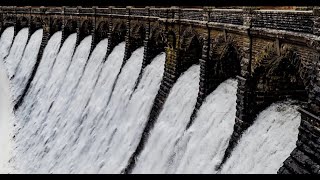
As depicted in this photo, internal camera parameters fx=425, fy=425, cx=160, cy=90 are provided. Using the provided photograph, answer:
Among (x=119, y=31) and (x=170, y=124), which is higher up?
(x=119, y=31)

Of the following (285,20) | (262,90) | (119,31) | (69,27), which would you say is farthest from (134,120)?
(69,27)

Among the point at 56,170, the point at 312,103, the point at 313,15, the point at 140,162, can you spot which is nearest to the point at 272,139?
the point at 312,103

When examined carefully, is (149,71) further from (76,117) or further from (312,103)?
(312,103)

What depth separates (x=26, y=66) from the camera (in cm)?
4534

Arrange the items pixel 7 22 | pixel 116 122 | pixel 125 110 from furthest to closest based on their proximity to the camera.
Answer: pixel 7 22
pixel 116 122
pixel 125 110

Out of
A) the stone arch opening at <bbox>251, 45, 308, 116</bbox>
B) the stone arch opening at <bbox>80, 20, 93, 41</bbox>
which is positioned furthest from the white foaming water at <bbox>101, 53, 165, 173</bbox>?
the stone arch opening at <bbox>80, 20, 93, 41</bbox>

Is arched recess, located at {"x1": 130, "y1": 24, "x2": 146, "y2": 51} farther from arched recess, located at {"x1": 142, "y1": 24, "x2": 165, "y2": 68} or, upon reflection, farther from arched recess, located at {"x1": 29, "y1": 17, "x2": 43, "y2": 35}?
arched recess, located at {"x1": 29, "y1": 17, "x2": 43, "y2": 35}

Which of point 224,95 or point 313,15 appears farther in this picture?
point 224,95

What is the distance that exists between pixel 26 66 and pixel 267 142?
37.5 meters

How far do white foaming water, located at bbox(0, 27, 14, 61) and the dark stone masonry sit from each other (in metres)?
28.0

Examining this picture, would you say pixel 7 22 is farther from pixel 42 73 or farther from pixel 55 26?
pixel 42 73

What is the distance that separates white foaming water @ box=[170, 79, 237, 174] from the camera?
1473 centimetres

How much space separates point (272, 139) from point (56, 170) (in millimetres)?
16245
